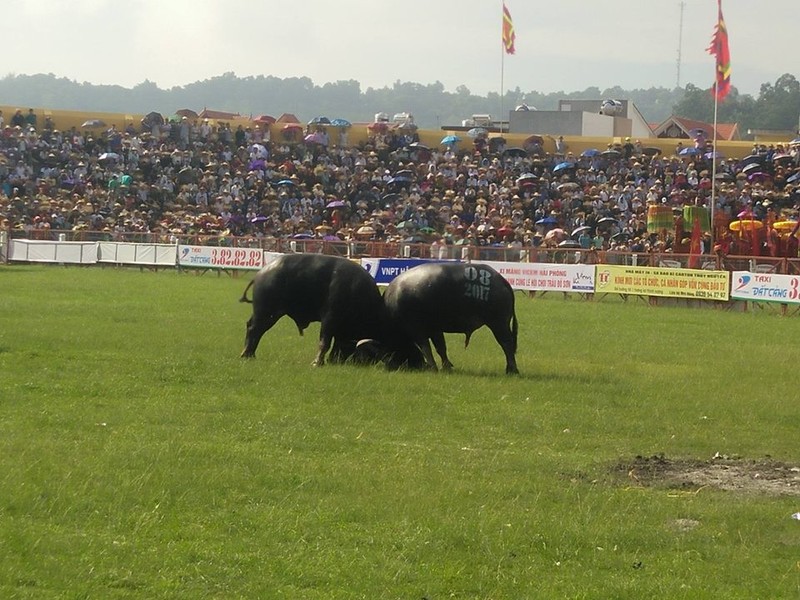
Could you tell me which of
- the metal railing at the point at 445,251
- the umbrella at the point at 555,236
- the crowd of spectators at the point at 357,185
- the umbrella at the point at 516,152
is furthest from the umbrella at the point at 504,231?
the umbrella at the point at 516,152

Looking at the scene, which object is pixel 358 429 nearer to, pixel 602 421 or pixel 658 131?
pixel 602 421

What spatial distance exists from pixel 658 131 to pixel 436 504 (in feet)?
287

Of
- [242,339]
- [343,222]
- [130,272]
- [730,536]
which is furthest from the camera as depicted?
[343,222]

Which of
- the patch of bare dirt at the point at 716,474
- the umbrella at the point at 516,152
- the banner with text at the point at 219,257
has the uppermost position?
the umbrella at the point at 516,152

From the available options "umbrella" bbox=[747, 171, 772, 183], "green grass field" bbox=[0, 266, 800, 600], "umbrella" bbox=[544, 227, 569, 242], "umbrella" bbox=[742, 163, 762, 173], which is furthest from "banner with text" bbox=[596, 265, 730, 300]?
"umbrella" bbox=[742, 163, 762, 173]

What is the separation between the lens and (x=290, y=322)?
25.5m

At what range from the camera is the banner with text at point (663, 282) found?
3472cm

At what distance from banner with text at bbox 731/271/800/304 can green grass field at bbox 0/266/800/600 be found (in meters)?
12.5

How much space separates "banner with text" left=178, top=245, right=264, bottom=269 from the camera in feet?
140

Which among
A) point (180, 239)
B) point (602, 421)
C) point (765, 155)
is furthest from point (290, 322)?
point (765, 155)

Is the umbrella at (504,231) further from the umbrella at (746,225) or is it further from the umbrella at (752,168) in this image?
the umbrella at (752,168)

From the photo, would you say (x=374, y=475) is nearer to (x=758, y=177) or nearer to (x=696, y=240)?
(x=696, y=240)

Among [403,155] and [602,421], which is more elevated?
[403,155]

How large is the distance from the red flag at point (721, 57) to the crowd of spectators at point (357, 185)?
4712mm
